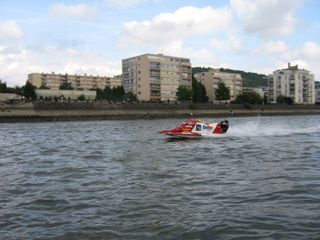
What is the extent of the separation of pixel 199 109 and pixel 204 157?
307 feet

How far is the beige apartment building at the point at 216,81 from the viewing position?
567ft

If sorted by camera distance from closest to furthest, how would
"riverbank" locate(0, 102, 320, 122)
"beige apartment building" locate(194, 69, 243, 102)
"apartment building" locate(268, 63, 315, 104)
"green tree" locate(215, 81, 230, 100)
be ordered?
"riverbank" locate(0, 102, 320, 122) → "green tree" locate(215, 81, 230, 100) → "beige apartment building" locate(194, 69, 243, 102) → "apartment building" locate(268, 63, 315, 104)

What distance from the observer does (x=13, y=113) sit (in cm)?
8162

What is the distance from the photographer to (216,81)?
569ft

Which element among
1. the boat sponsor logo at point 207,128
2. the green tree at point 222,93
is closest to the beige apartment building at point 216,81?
the green tree at point 222,93

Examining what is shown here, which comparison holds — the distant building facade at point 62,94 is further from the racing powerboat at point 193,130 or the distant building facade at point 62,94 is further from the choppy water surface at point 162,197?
the choppy water surface at point 162,197

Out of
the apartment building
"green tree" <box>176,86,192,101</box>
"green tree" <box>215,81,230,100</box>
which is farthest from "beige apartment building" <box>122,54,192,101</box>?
the apartment building

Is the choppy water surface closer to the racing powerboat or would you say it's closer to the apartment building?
the racing powerboat

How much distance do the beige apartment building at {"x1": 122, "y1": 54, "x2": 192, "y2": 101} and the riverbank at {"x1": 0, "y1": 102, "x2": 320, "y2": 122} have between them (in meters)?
33.2

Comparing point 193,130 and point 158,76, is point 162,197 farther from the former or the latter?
point 158,76

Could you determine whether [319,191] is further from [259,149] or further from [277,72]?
[277,72]

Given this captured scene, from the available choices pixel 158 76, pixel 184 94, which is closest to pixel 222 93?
pixel 184 94

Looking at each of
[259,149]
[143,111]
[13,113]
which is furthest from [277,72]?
[259,149]

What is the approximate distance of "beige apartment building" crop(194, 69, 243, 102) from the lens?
173 meters
